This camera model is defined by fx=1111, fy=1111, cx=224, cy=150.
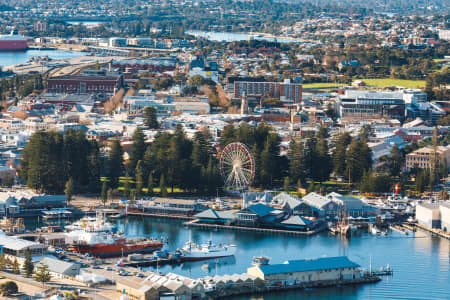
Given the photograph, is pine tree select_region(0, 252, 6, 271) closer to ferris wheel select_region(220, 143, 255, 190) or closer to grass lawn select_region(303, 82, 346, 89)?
ferris wheel select_region(220, 143, 255, 190)

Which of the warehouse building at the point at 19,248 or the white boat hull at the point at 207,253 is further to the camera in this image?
the white boat hull at the point at 207,253

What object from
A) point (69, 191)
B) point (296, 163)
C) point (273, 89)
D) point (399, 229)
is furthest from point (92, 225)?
point (273, 89)

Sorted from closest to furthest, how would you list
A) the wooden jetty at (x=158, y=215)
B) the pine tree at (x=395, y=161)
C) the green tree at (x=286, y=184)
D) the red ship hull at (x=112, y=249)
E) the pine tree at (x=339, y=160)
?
the red ship hull at (x=112, y=249) → the wooden jetty at (x=158, y=215) → the green tree at (x=286, y=184) → the pine tree at (x=339, y=160) → the pine tree at (x=395, y=161)

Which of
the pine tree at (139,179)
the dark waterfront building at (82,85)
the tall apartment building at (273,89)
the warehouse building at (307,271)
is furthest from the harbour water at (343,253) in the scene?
the dark waterfront building at (82,85)

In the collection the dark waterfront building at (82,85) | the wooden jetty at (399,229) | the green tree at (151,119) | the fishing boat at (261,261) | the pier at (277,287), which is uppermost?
the dark waterfront building at (82,85)

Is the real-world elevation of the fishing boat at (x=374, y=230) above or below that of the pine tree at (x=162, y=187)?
below

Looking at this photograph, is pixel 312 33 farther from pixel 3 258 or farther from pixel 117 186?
pixel 3 258

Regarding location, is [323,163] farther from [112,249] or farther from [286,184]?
[112,249]

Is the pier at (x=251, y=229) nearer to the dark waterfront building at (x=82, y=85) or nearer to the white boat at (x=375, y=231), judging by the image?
the white boat at (x=375, y=231)
